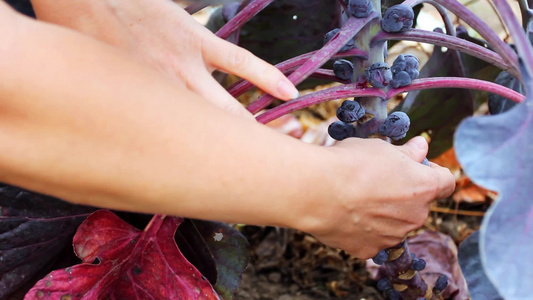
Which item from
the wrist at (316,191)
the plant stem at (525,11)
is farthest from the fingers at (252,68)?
the plant stem at (525,11)

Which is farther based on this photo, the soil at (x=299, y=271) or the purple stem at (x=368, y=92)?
the soil at (x=299, y=271)

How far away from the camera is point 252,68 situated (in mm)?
763

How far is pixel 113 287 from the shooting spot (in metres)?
0.96

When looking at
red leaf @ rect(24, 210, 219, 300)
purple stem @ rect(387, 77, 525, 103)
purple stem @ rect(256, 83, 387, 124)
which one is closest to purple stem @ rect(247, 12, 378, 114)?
purple stem @ rect(256, 83, 387, 124)

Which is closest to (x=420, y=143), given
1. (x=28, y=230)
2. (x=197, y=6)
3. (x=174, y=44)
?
(x=174, y=44)

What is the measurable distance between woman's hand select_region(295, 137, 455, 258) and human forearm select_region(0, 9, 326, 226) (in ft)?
0.21

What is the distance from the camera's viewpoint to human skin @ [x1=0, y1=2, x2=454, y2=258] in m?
0.58

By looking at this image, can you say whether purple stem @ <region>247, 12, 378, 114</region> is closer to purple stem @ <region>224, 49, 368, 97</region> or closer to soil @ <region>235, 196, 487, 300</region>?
purple stem @ <region>224, 49, 368, 97</region>

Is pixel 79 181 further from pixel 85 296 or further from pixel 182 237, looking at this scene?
pixel 182 237

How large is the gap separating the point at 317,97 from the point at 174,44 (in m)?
0.22

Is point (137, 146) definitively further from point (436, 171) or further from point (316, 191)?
point (436, 171)

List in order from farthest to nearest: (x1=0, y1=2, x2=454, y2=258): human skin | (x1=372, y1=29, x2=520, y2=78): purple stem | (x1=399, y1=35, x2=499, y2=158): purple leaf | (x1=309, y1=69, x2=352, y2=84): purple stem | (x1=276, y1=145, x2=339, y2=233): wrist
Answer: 1. (x1=399, y1=35, x2=499, y2=158): purple leaf
2. (x1=309, y1=69, x2=352, y2=84): purple stem
3. (x1=372, y1=29, x2=520, y2=78): purple stem
4. (x1=276, y1=145, x2=339, y2=233): wrist
5. (x1=0, y1=2, x2=454, y2=258): human skin

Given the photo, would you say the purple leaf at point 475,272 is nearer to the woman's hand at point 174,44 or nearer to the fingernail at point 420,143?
the fingernail at point 420,143

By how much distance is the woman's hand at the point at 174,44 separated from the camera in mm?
767
